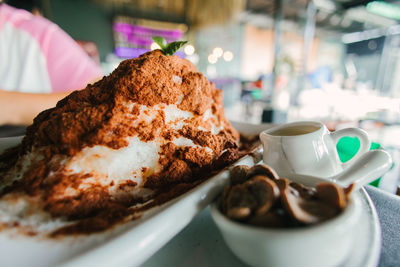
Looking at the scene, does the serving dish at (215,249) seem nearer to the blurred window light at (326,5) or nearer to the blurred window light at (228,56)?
the blurred window light at (326,5)

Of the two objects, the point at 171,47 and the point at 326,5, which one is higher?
the point at 326,5

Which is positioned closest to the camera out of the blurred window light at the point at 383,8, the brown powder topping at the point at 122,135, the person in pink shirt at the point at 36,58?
the brown powder topping at the point at 122,135

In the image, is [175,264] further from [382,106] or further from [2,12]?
[382,106]

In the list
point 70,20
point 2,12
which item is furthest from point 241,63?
point 2,12

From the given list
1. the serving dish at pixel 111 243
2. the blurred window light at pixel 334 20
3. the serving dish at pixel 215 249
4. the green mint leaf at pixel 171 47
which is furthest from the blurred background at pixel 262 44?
the serving dish at pixel 111 243

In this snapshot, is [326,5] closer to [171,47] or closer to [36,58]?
[171,47]

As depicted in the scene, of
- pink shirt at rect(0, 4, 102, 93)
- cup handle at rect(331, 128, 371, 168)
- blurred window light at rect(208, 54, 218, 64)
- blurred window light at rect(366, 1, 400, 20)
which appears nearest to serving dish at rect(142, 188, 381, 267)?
cup handle at rect(331, 128, 371, 168)

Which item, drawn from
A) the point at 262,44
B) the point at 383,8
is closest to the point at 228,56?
the point at 262,44

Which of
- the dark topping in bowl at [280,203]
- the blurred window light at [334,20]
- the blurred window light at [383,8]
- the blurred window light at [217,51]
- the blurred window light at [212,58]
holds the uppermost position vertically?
the blurred window light at [334,20]
